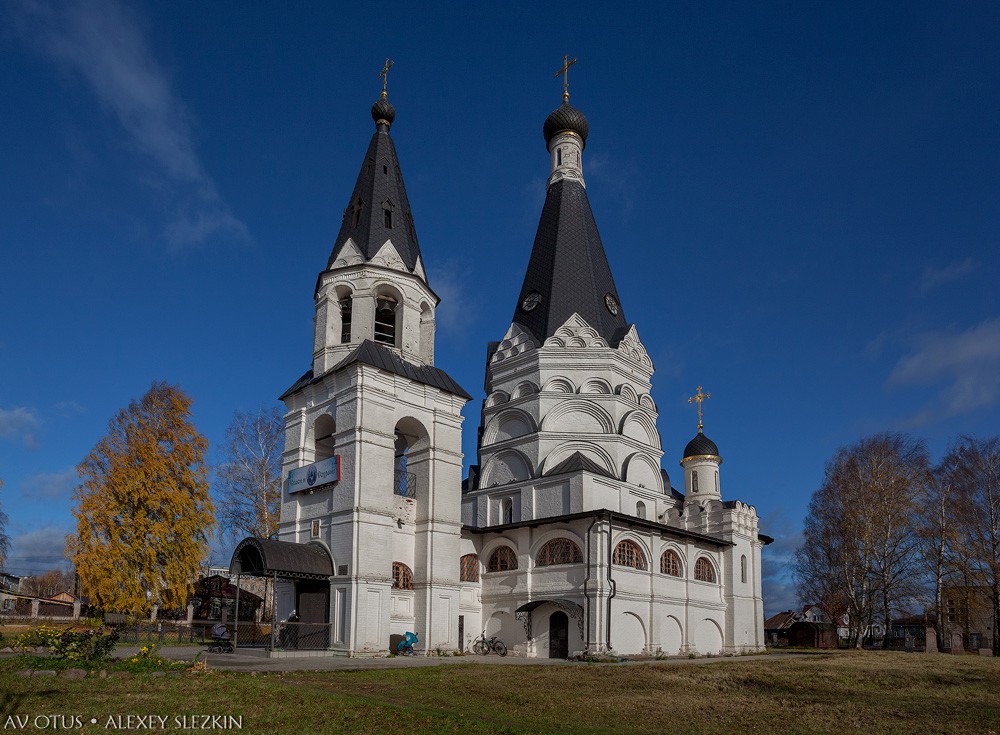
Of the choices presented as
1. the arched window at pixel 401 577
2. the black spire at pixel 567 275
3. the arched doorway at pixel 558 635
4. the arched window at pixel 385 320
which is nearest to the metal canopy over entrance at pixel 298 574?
the arched window at pixel 401 577

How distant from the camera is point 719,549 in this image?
103ft

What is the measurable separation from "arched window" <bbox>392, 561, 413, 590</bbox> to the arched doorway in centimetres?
482

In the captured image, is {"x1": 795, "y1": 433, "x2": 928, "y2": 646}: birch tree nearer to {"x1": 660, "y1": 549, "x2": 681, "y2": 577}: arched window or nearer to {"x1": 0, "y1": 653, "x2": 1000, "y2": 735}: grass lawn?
{"x1": 660, "y1": 549, "x2": 681, "y2": 577}: arched window

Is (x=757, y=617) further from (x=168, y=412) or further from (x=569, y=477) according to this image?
(x=168, y=412)

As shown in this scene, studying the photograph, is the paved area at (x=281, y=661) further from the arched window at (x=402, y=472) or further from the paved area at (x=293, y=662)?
the arched window at (x=402, y=472)

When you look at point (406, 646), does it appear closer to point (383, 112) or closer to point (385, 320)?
point (385, 320)

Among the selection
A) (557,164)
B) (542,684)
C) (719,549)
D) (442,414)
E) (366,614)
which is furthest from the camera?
(557,164)

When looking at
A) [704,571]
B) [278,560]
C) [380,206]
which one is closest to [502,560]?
[704,571]

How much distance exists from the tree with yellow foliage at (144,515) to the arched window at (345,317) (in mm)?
5698

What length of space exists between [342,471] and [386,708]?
13.5m

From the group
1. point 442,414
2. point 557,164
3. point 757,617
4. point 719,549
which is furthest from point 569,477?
point 557,164

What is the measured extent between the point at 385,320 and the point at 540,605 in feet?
33.7

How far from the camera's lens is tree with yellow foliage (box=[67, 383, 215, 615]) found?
2408 centimetres

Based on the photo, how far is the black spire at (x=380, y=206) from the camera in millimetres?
26172
